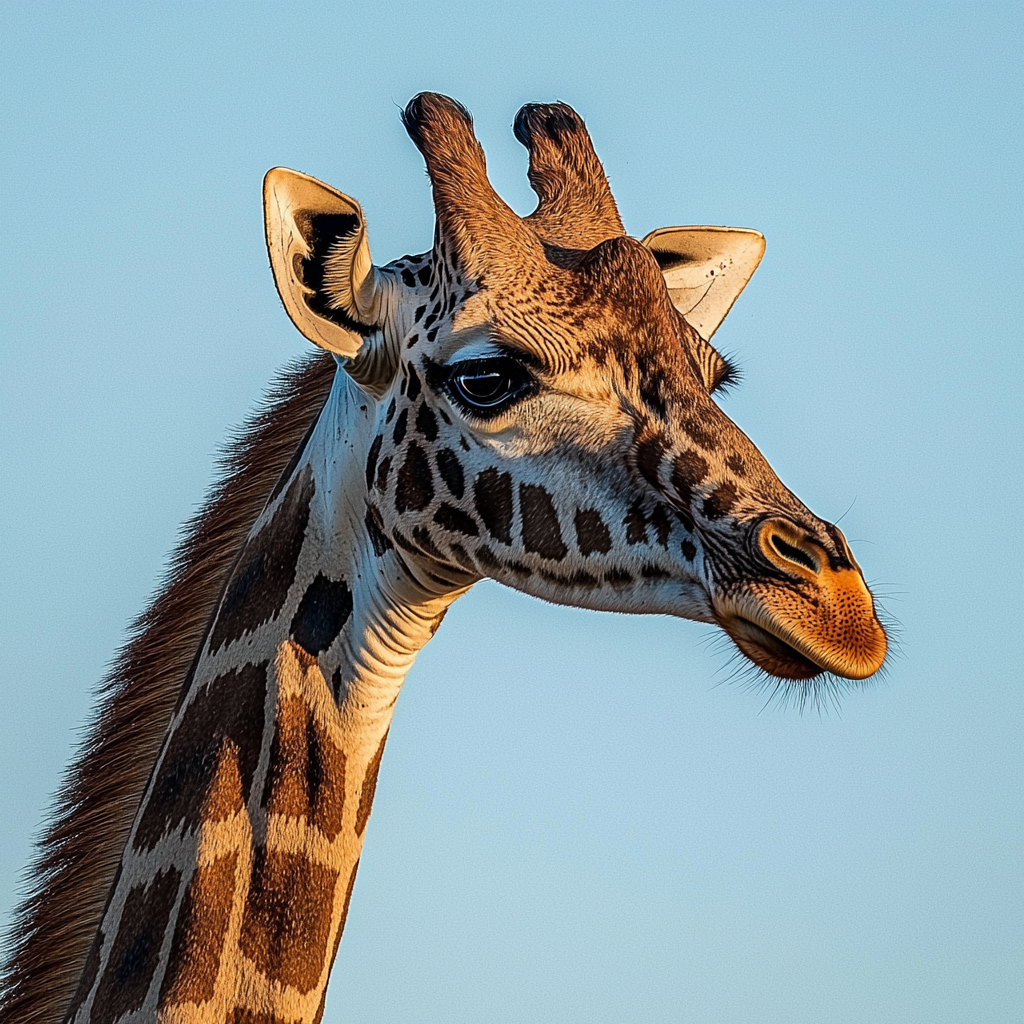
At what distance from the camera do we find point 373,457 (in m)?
6.08

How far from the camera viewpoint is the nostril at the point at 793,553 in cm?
500

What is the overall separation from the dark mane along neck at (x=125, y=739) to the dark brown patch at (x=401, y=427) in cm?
94

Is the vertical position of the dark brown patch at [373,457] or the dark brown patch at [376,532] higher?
the dark brown patch at [373,457]

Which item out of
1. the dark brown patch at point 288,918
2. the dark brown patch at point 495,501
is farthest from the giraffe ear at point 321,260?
the dark brown patch at point 288,918

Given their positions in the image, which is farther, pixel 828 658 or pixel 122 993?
pixel 122 993

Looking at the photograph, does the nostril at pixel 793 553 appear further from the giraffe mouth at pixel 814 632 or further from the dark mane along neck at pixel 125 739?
the dark mane along neck at pixel 125 739

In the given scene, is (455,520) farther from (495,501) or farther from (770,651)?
(770,651)

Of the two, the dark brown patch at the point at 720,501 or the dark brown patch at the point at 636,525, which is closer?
the dark brown patch at the point at 720,501

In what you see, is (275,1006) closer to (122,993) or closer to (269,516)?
(122,993)

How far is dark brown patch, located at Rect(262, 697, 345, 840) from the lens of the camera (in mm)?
5707

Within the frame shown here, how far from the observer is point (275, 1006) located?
17.9 feet

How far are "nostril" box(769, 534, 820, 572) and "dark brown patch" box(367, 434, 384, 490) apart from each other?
166 centimetres

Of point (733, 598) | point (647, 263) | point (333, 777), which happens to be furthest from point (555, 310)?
point (333, 777)

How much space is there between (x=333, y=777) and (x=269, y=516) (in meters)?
1.15
